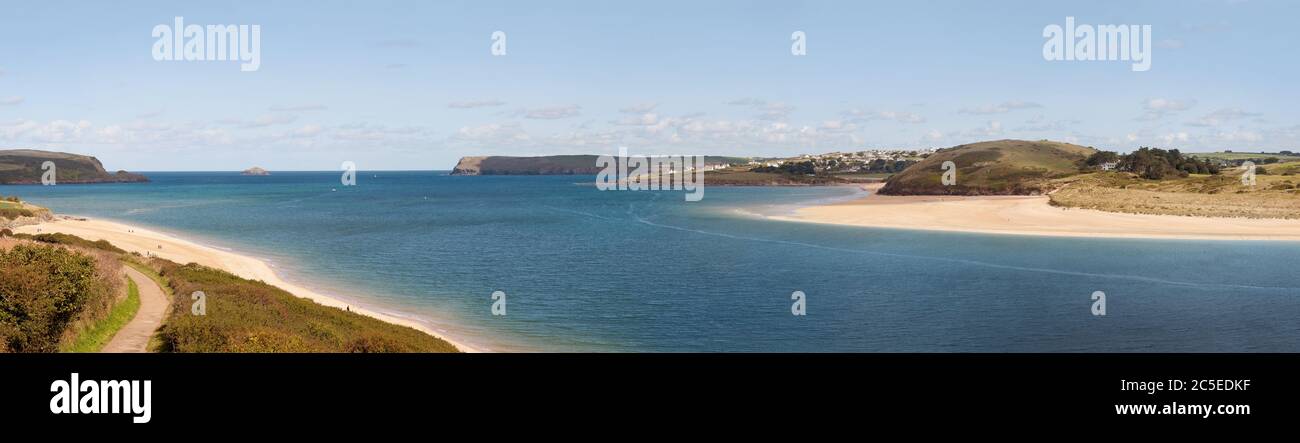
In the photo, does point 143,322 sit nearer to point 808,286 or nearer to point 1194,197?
point 808,286

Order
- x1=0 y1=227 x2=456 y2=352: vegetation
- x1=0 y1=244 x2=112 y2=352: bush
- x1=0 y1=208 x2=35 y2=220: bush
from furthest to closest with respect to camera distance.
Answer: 1. x1=0 y1=208 x2=35 y2=220: bush
2. x1=0 y1=227 x2=456 y2=352: vegetation
3. x1=0 y1=244 x2=112 y2=352: bush

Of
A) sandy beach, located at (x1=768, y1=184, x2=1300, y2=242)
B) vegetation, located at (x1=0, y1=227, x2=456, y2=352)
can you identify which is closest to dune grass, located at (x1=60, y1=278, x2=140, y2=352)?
vegetation, located at (x1=0, y1=227, x2=456, y2=352)

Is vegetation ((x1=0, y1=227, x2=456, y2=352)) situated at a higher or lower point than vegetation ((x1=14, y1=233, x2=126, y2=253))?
lower

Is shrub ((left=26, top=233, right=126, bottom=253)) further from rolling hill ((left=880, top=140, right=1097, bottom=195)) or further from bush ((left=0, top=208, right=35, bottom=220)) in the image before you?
rolling hill ((left=880, top=140, right=1097, bottom=195))

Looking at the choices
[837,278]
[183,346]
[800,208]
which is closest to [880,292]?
[837,278]

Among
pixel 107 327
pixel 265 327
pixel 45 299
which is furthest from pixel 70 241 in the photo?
pixel 265 327

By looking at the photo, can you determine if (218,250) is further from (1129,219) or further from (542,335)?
(1129,219)
